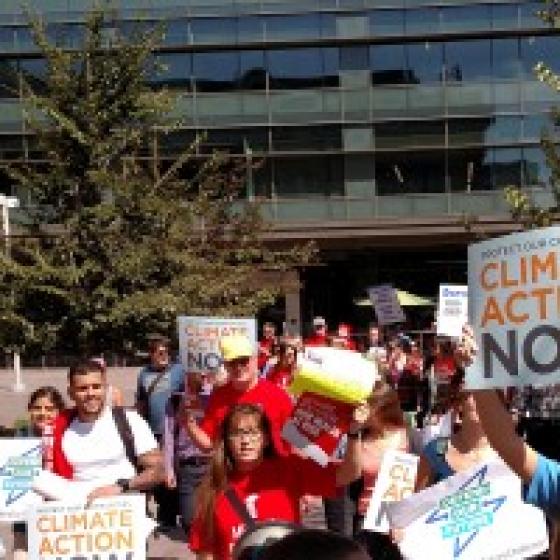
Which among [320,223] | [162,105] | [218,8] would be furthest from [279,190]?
[162,105]

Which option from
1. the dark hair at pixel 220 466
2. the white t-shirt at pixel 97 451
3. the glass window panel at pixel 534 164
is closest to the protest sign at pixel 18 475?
the white t-shirt at pixel 97 451

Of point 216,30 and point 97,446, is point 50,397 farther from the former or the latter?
point 216,30

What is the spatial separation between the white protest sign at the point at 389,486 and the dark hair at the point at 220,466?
2.40 ft

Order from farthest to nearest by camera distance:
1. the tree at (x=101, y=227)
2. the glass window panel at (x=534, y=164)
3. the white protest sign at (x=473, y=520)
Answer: the glass window panel at (x=534, y=164) < the tree at (x=101, y=227) < the white protest sign at (x=473, y=520)

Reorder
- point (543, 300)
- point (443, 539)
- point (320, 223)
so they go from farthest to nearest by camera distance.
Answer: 1. point (320, 223)
2. point (443, 539)
3. point (543, 300)

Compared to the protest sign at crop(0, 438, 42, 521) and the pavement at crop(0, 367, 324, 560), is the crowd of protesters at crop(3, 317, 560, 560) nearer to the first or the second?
the protest sign at crop(0, 438, 42, 521)

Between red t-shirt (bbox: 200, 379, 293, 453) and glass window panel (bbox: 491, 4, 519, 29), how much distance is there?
32.9 meters

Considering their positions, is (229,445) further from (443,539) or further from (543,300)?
(543,300)

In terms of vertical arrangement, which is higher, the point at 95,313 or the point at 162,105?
the point at 162,105

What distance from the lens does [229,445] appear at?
4.81m

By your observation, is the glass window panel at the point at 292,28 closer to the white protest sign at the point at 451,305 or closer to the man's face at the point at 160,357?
the white protest sign at the point at 451,305

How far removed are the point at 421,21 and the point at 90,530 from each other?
34440 mm

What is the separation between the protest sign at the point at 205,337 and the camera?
7836 millimetres

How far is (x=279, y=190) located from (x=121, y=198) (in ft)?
75.5
